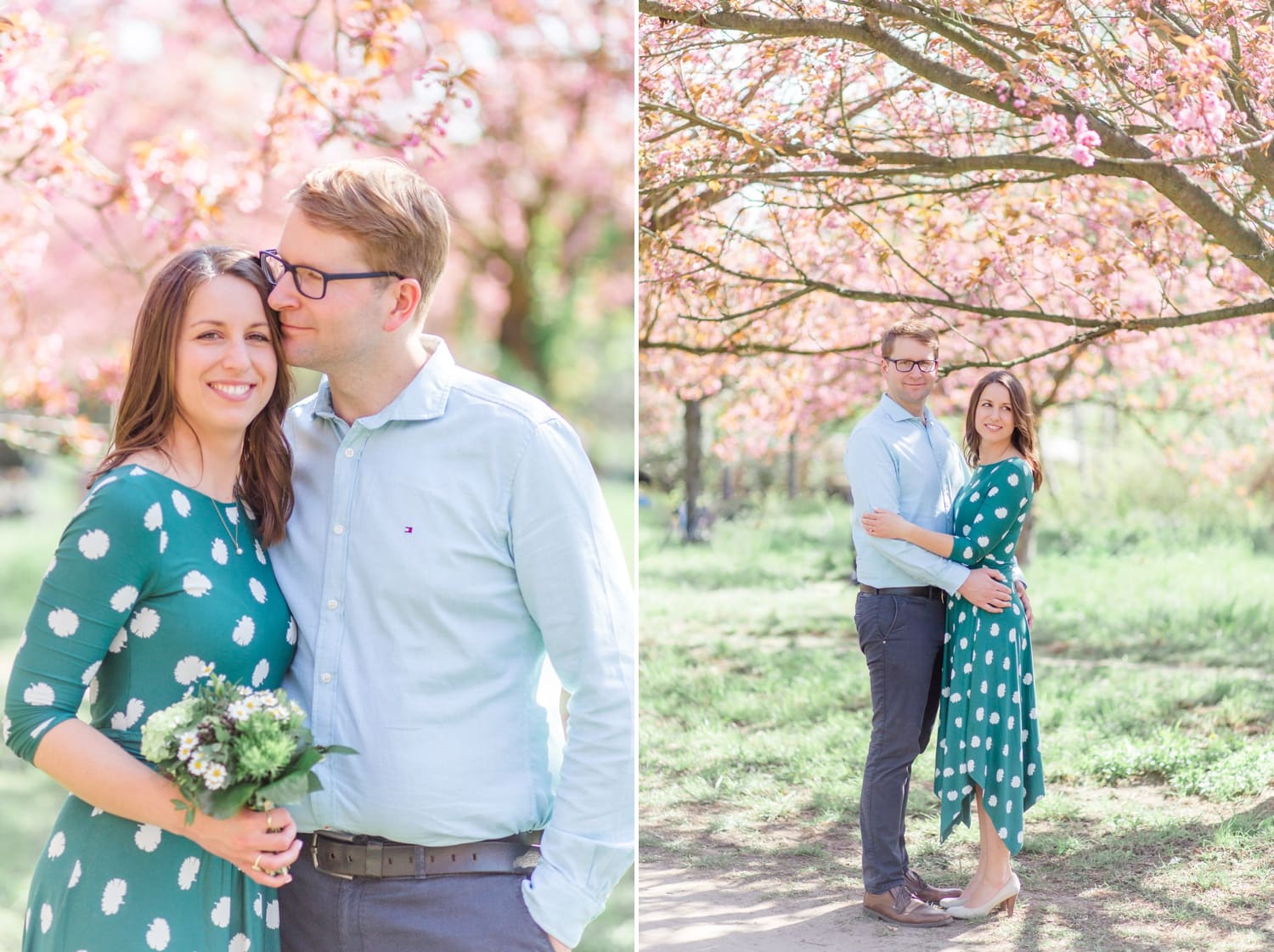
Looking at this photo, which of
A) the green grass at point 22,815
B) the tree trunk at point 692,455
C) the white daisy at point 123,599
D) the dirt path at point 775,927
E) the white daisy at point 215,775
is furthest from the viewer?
the tree trunk at point 692,455

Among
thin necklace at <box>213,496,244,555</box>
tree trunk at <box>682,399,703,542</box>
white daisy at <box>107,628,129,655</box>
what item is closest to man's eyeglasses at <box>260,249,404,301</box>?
thin necklace at <box>213,496,244,555</box>

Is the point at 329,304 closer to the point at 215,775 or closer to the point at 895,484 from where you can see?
the point at 215,775

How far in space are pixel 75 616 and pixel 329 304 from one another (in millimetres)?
651

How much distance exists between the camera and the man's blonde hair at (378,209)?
7.18 feet

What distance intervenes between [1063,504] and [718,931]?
11633mm

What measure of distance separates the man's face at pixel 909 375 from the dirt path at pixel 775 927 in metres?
1.69

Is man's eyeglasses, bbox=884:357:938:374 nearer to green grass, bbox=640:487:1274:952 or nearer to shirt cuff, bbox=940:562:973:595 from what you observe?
shirt cuff, bbox=940:562:973:595

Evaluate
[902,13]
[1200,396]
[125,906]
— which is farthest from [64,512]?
[125,906]

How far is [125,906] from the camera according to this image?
2027 millimetres

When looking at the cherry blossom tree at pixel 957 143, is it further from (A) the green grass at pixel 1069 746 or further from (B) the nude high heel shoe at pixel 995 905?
(B) the nude high heel shoe at pixel 995 905

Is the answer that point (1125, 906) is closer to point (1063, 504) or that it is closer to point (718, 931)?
point (718, 931)

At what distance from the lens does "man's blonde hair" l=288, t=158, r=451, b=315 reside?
7.18 ft

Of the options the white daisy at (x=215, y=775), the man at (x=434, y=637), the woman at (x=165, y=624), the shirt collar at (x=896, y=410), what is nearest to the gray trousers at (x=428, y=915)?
the man at (x=434, y=637)

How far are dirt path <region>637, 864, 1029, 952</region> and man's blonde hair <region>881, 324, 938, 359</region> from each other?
1.85 meters
